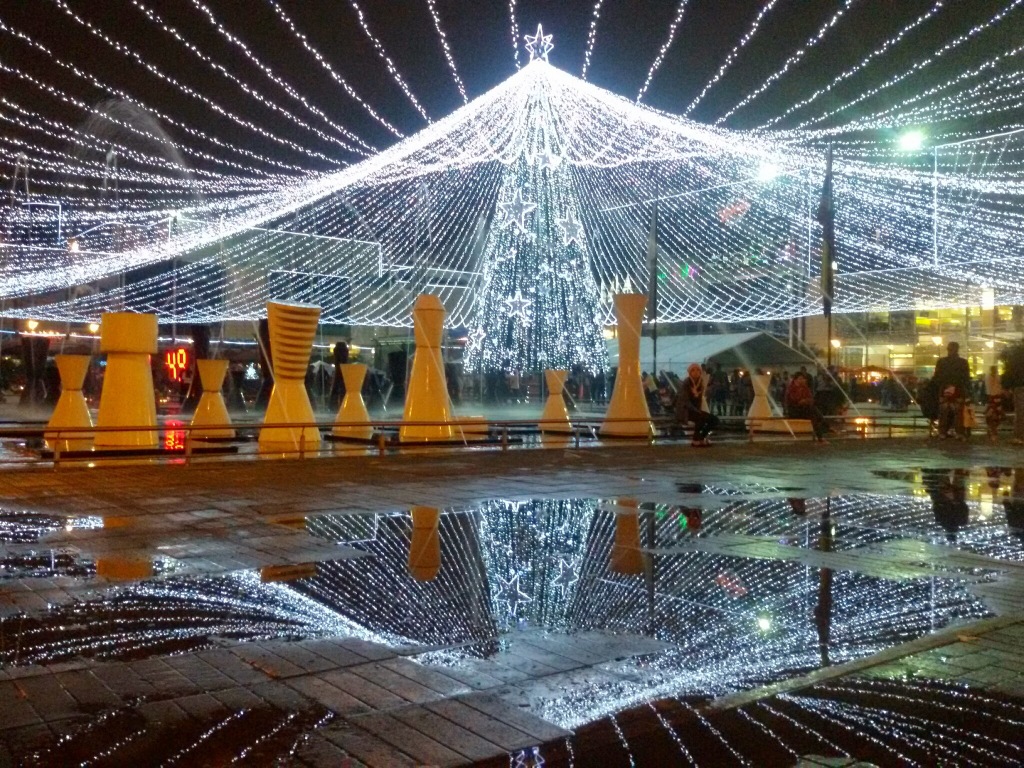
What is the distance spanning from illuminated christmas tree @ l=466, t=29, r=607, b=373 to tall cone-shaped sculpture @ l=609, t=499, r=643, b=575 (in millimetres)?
12288

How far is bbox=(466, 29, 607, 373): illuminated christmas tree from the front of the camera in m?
20.9

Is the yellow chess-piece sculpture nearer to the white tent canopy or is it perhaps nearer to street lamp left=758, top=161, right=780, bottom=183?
street lamp left=758, top=161, right=780, bottom=183

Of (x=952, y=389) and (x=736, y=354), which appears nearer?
(x=952, y=389)

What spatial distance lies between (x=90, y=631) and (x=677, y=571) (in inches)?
146

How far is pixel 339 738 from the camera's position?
11.4 feet

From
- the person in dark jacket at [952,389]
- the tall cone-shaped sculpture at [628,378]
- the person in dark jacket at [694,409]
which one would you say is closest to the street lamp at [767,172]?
the person in dark jacket at [952,389]

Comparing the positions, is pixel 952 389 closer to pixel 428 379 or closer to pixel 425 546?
pixel 428 379

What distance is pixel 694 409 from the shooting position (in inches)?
626

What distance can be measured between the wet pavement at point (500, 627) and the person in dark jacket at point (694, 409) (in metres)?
5.99

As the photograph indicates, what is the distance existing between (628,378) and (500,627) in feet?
42.6

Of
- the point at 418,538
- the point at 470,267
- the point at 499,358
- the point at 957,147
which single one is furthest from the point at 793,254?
the point at 418,538

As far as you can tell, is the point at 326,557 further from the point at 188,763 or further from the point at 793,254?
the point at 793,254

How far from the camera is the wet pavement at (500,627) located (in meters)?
3.54

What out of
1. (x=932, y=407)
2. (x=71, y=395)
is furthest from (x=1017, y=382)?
(x=71, y=395)
